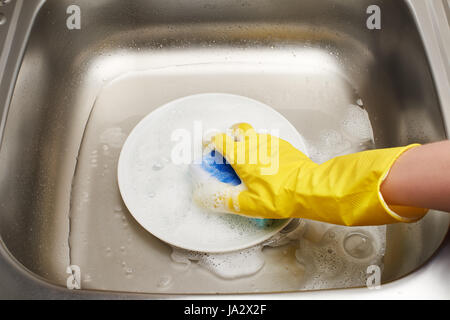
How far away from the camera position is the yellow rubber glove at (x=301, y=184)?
0.62m

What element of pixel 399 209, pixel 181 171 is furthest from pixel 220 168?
pixel 399 209

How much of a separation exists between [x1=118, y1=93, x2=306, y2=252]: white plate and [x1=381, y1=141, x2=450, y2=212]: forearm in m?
0.25

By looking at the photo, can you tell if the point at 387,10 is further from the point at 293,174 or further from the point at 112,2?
the point at 112,2

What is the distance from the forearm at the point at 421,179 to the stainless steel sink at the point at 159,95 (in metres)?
0.10

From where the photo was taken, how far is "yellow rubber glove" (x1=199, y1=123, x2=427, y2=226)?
62cm

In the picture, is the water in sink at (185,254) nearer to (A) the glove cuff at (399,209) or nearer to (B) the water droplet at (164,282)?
(B) the water droplet at (164,282)

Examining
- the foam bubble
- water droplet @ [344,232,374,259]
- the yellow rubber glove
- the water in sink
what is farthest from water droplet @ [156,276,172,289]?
the foam bubble

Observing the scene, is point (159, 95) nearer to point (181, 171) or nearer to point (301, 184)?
point (181, 171)

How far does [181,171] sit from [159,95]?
0.26 meters

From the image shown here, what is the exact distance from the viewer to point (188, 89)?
106 centimetres

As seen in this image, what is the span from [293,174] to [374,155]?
151mm

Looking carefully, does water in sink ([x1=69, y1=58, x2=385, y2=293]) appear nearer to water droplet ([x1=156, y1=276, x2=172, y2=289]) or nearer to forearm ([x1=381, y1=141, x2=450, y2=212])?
water droplet ([x1=156, y1=276, x2=172, y2=289])

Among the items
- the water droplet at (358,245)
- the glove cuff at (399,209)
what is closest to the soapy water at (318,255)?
the water droplet at (358,245)
